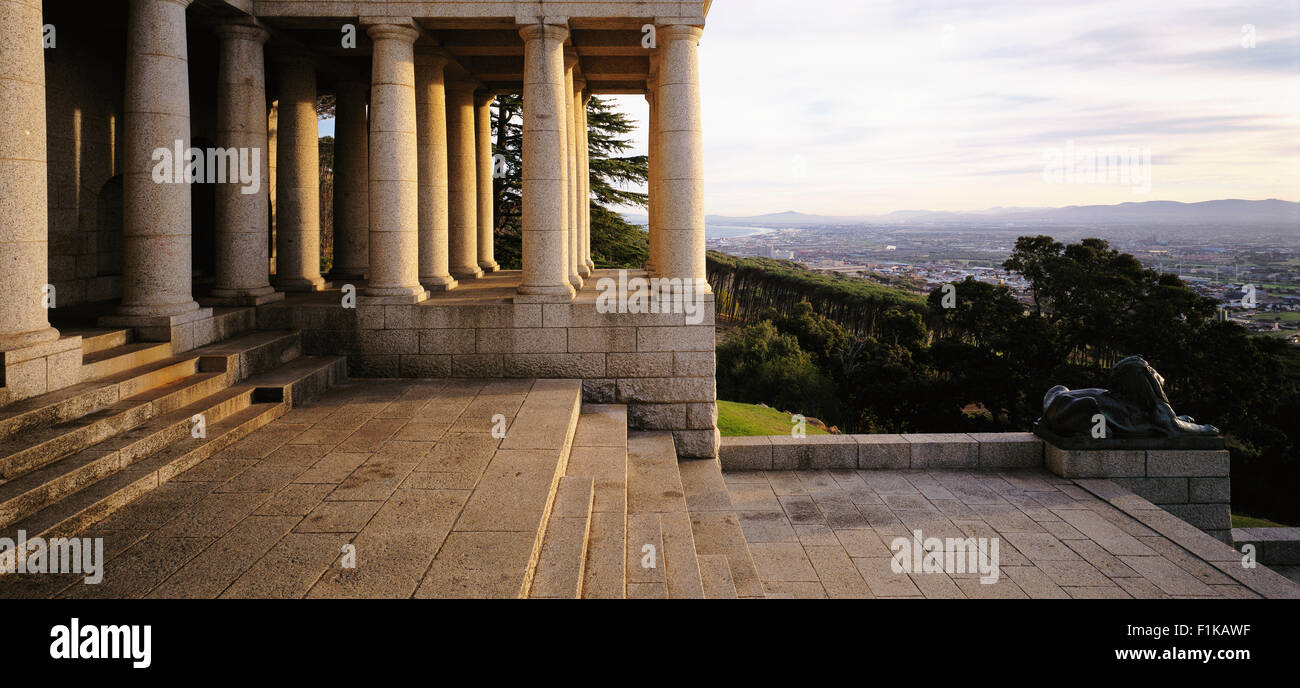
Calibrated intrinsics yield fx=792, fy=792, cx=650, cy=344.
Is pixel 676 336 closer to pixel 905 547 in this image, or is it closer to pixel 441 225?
pixel 905 547

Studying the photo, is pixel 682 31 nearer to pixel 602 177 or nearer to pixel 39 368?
pixel 39 368

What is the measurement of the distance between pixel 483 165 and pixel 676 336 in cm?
1365

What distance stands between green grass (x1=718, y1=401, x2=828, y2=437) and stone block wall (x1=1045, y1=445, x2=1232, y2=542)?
11007 millimetres

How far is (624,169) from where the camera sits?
1544 inches

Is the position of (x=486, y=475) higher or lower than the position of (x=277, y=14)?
lower

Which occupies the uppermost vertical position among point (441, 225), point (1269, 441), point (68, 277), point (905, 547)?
point (441, 225)

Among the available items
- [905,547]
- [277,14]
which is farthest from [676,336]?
[277,14]

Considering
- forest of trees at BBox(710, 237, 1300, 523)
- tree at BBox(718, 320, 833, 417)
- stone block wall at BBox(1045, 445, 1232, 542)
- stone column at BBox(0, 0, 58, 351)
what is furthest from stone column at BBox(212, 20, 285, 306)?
forest of trees at BBox(710, 237, 1300, 523)

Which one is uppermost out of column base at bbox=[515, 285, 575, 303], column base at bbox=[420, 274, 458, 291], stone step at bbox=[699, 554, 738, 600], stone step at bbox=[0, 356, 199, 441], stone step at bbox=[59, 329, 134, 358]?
column base at bbox=[420, 274, 458, 291]

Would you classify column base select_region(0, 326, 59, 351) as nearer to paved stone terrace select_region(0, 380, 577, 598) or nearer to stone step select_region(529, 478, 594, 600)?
paved stone terrace select_region(0, 380, 577, 598)

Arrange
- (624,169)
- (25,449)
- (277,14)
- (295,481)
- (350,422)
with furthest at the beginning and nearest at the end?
1. (624,169)
2. (277,14)
3. (350,422)
4. (295,481)
5. (25,449)

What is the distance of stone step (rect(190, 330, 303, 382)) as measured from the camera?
41.1ft

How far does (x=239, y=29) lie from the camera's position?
1506 cm

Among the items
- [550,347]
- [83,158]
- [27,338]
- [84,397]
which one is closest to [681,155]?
[550,347]
